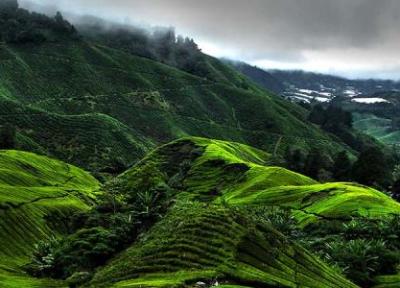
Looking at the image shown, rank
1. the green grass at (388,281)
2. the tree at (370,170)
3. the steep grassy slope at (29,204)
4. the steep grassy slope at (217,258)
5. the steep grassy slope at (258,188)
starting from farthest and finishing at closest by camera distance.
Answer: the tree at (370,170) → the steep grassy slope at (258,188) → the steep grassy slope at (29,204) → the green grass at (388,281) → the steep grassy slope at (217,258)

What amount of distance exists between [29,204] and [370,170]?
113 m

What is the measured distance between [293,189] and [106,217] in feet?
183

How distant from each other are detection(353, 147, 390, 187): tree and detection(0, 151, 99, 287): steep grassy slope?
269 ft

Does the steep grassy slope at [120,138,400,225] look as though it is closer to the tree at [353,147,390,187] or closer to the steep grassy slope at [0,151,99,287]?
the steep grassy slope at [0,151,99,287]

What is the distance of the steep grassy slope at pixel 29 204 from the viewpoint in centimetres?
9206

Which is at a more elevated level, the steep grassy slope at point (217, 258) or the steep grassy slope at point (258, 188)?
the steep grassy slope at point (217, 258)

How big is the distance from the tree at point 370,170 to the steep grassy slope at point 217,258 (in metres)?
123

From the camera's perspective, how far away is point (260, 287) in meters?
58.4

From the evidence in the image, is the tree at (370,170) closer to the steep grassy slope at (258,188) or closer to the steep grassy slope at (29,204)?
the steep grassy slope at (258,188)

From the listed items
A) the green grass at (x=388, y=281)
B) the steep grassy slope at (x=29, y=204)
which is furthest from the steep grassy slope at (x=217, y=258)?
the steep grassy slope at (x=29, y=204)

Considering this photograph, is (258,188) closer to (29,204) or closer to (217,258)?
(29,204)

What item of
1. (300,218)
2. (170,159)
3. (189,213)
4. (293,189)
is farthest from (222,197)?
(189,213)

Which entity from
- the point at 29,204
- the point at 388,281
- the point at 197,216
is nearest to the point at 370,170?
the point at 388,281

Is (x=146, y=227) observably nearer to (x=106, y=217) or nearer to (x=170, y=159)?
(x=106, y=217)
